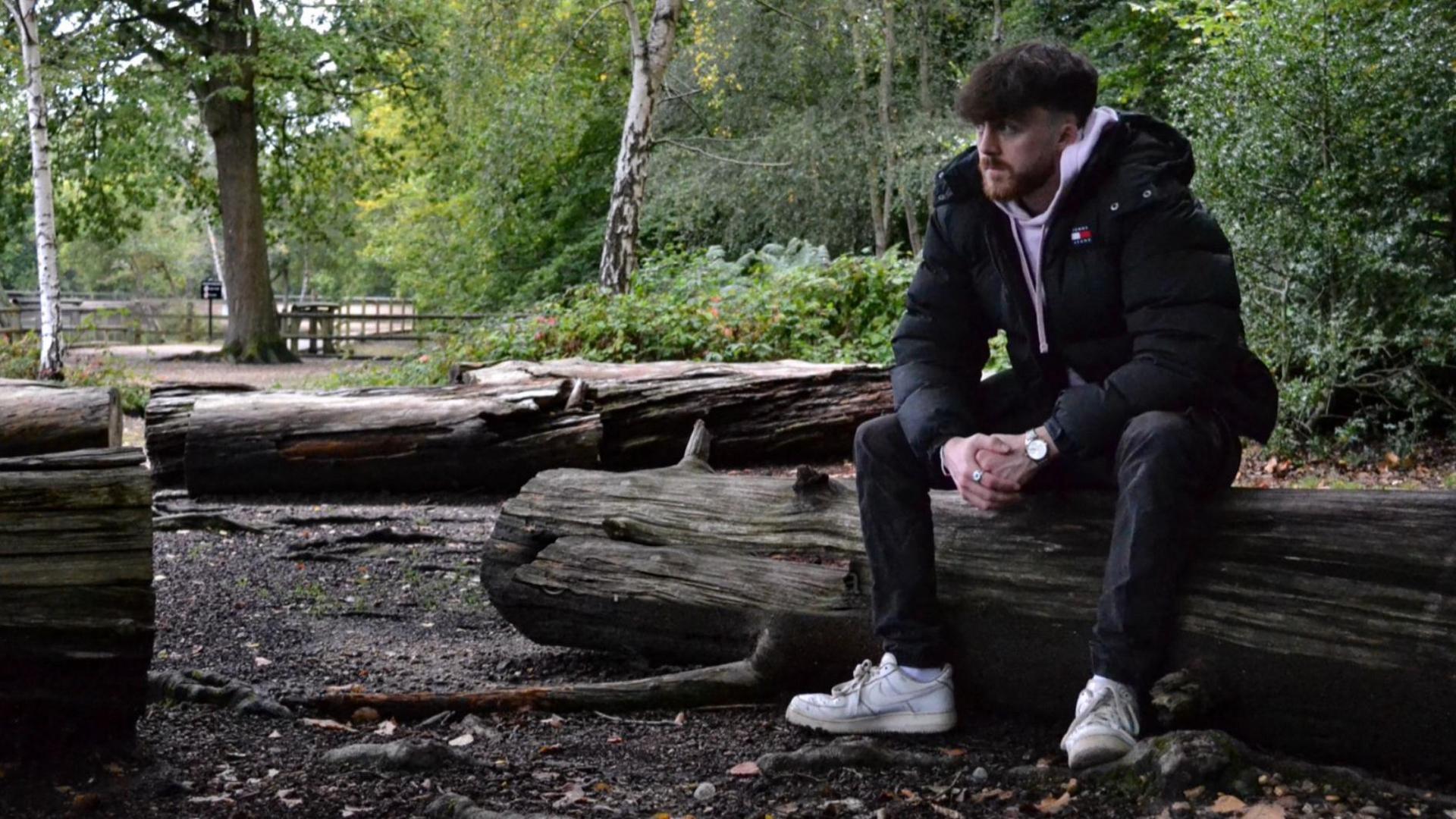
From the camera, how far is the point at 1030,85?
3.52m

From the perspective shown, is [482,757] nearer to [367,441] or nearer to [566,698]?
[566,698]

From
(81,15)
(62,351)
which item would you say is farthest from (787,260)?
(81,15)

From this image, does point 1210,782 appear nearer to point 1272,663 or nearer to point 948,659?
point 1272,663

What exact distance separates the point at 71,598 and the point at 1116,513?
8.03 feet

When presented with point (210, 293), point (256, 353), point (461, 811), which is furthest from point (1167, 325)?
point (210, 293)

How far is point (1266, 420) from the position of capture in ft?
11.7

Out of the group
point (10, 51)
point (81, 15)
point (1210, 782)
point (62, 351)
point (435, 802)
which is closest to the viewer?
point (1210, 782)

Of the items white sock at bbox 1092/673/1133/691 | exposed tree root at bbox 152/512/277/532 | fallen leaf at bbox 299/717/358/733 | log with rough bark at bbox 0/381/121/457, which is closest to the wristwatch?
white sock at bbox 1092/673/1133/691

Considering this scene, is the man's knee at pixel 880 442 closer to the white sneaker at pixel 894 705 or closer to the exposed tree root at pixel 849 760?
the white sneaker at pixel 894 705

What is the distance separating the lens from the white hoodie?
352 centimetres

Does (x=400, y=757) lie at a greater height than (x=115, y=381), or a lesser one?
greater

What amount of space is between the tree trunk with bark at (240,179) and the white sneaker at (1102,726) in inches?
829

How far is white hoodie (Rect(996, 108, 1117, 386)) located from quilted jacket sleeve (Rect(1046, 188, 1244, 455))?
0.19m

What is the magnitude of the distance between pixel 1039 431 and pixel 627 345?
982cm
